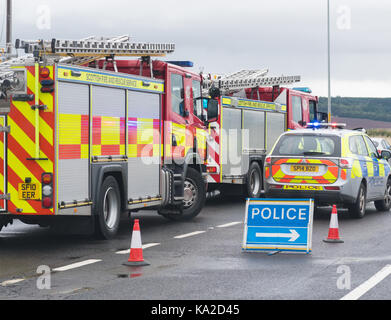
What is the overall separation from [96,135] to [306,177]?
5.16 metres

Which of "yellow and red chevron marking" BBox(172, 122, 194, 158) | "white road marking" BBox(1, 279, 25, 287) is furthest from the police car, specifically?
"white road marking" BBox(1, 279, 25, 287)

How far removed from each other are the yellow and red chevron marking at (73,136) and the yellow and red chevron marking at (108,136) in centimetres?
24

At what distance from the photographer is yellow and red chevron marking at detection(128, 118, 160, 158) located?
13.9 m

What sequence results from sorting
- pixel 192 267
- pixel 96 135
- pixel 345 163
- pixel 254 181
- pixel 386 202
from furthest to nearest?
pixel 254 181 < pixel 386 202 < pixel 345 163 < pixel 96 135 < pixel 192 267

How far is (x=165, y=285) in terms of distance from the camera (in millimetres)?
9219

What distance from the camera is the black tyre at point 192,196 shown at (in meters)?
16.6

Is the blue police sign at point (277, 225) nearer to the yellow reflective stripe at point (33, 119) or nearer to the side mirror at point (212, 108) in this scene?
the yellow reflective stripe at point (33, 119)

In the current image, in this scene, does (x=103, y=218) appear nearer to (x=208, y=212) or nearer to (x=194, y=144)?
(x=194, y=144)

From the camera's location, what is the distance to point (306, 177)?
1631cm

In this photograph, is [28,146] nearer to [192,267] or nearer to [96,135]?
[96,135]

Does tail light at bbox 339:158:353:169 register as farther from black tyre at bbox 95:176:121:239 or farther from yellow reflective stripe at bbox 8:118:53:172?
yellow reflective stripe at bbox 8:118:53:172

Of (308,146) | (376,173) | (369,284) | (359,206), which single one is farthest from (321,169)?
(369,284)

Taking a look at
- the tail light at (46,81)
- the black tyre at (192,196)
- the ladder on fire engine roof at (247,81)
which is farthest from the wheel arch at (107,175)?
the ladder on fire engine roof at (247,81)

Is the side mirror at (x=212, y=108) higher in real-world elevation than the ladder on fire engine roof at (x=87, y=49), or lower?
lower
